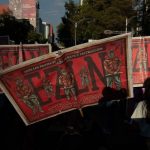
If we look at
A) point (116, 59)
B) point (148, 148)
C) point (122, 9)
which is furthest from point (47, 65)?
point (122, 9)

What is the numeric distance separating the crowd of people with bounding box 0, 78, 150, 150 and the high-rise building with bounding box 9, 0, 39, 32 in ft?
533

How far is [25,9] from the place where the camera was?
17162 cm

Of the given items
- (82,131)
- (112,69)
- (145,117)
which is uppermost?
(112,69)

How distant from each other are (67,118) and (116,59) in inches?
61.1

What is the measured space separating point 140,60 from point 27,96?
156 inches

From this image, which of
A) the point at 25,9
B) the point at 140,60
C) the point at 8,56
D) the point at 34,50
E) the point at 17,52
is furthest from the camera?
the point at 25,9

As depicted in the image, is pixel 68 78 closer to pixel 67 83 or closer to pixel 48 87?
pixel 67 83

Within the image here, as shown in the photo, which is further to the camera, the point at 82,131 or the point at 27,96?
the point at 82,131

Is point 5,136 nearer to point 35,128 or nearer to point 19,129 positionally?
point 19,129

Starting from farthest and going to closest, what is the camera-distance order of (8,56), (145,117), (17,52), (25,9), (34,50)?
(25,9) < (34,50) < (17,52) < (8,56) < (145,117)

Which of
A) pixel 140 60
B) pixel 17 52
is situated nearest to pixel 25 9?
pixel 17 52

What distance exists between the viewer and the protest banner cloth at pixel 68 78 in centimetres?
521

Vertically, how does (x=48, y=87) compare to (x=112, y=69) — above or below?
below

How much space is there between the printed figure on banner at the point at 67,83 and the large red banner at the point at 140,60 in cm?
346
